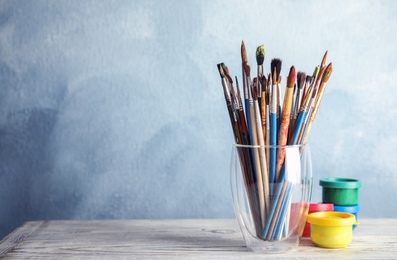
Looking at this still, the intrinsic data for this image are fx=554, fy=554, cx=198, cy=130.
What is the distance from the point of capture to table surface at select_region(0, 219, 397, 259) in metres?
0.82

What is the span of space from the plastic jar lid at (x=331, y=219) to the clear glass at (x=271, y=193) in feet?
0.07

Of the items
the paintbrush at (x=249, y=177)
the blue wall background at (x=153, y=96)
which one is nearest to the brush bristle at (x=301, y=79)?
the paintbrush at (x=249, y=177)

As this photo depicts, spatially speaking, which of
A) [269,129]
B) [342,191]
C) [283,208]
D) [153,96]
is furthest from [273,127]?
[153,96]

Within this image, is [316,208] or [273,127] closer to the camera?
[273,127]

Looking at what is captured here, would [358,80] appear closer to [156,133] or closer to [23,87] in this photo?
[156,133]

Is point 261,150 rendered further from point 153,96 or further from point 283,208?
point 153,96

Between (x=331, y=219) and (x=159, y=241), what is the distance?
Answer: 28 cm

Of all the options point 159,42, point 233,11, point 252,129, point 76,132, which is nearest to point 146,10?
point 159,42

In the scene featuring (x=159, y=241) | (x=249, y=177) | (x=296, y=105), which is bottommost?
(x=159, y=241)

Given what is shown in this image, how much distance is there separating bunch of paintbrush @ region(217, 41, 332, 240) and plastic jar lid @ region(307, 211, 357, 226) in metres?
0.07

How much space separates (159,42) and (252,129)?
0.43 m

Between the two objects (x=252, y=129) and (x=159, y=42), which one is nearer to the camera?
(x=252, y=129)

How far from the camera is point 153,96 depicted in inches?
46.6

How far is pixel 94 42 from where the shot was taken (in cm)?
116
